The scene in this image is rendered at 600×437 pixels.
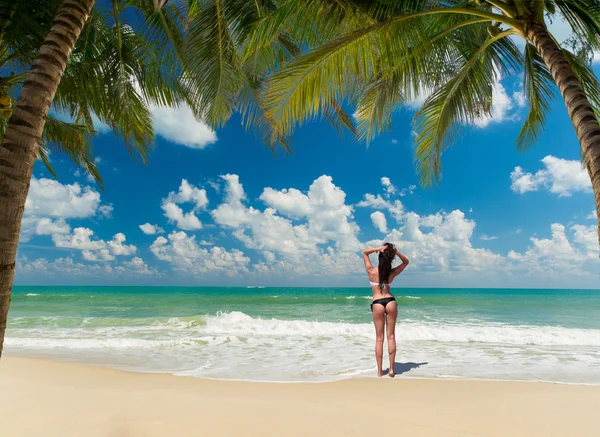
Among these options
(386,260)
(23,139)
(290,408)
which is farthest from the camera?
(386,260)

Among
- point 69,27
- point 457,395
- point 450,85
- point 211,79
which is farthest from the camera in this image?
point 450,85

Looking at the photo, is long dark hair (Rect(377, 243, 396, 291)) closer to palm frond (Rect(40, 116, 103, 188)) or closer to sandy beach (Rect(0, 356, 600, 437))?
sandy beach (Rect(0, 356, 600, 437))

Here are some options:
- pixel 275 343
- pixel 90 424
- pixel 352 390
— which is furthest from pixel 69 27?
pixel 275 343

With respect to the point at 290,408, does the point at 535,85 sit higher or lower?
higher

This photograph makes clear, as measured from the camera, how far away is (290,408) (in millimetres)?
4176

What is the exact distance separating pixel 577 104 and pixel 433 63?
8.57 feet

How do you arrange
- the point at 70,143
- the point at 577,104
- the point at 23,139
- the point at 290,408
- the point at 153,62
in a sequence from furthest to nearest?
1. the point at 70,143
2. the point at 153,62
3. the point at 290,408
4. the point at 577,104
5. the point at 23,139

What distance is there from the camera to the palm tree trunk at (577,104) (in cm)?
331

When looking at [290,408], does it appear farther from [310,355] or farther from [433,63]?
[433,63]

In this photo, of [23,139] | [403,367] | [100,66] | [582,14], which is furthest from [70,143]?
[582,14]

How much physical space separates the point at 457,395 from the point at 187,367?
4480mm

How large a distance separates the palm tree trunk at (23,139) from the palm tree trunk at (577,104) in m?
4.02

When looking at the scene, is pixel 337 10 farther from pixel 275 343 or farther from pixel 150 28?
pixel 275 343

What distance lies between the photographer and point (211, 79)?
5.52 metres
